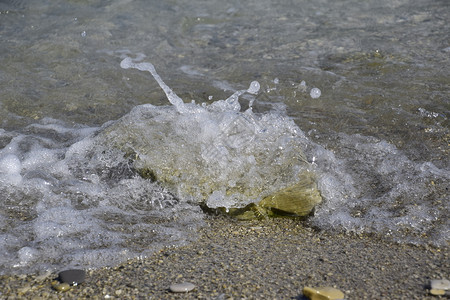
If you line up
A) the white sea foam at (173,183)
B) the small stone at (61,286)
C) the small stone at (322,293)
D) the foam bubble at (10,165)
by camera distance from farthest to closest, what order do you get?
the foam bubble at (10,165) → the white sea foam at (173,183) → the small stone at (61,286) → the small stone at (322,293)

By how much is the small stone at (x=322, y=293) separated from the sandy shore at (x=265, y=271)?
37 millimetres

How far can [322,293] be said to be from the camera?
2057 mm

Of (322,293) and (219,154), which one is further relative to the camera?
(219,154)

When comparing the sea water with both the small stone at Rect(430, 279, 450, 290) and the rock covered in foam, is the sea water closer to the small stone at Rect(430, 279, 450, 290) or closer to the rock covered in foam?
the rock covered in foam

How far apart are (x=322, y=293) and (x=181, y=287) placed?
60 cm

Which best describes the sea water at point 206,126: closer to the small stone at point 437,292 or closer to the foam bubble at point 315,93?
the foam bubble at point 315,93

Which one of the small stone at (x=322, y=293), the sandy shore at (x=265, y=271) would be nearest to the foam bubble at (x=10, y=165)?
the sandy shore at (x=265, y=271)

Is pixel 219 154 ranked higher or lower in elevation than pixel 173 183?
higher

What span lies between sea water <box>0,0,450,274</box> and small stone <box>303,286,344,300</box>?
28.5 inches

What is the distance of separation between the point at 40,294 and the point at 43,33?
17.2 feet

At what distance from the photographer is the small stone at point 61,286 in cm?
216

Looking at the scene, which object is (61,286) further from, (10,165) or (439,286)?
(439,286)

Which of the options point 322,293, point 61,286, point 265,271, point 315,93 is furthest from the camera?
point 315,93

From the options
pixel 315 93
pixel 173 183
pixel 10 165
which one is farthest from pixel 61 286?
pixel 315 93
